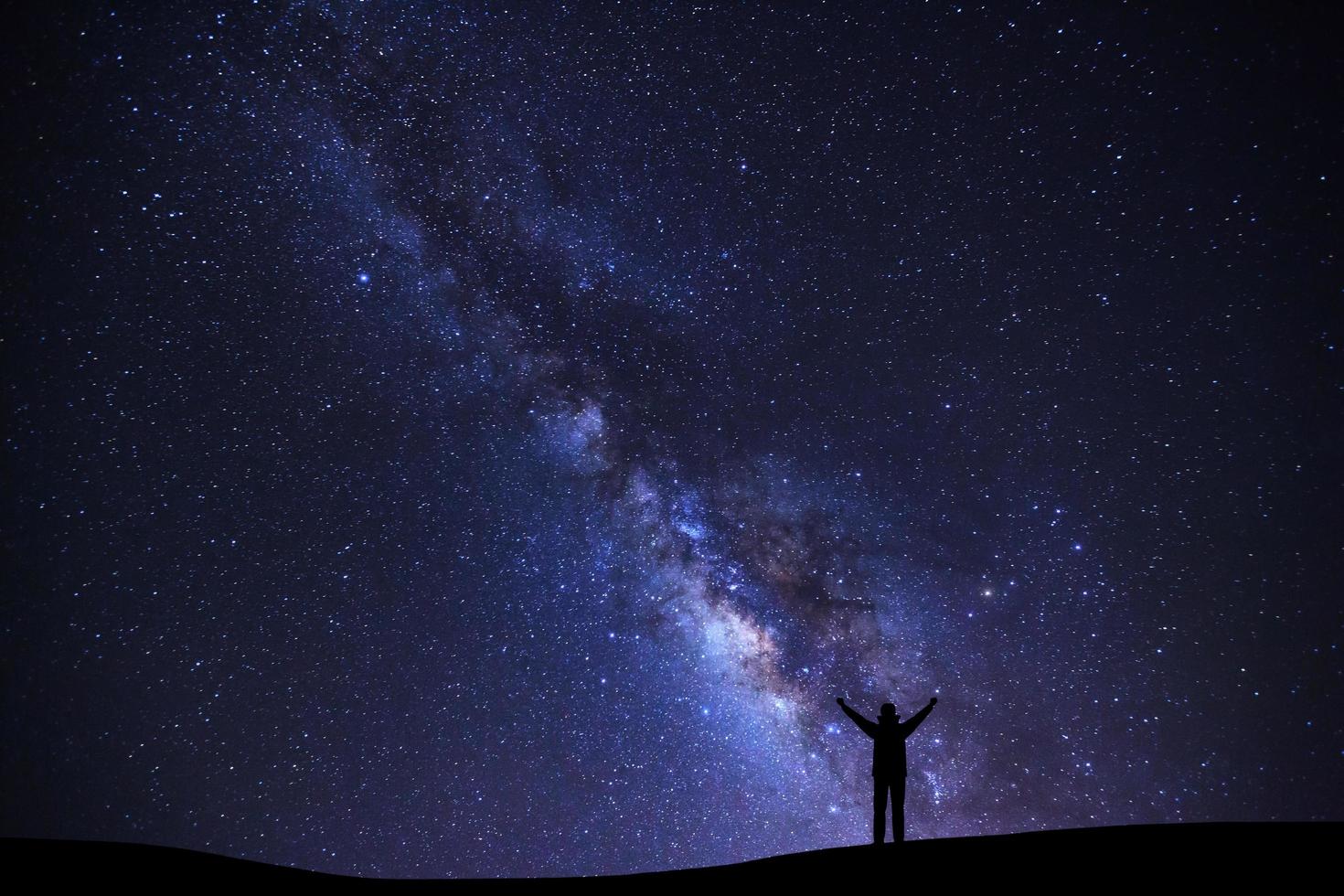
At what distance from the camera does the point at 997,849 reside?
4.66 m

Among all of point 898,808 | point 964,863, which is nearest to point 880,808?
point 898,808

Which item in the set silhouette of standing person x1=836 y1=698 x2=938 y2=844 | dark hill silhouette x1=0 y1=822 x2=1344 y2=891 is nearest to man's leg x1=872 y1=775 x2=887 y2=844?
silhouette of standing person x1=836 y1=698 x2=938 y2=844

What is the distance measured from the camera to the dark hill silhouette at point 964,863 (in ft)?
13.4

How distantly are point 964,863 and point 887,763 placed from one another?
6.50 feet

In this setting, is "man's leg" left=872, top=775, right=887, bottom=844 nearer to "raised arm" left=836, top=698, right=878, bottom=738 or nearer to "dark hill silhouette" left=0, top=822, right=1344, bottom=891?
"raised arm" left=836, top=698, right=878, bottom=738

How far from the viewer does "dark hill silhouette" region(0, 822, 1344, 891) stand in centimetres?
409

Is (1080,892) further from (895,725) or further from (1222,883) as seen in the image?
(895,725)

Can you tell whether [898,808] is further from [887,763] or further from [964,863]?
[964,863]

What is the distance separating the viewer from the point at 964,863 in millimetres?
4477

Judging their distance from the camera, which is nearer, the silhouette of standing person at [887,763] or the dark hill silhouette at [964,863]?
the dark hill silhouette at [964,863]

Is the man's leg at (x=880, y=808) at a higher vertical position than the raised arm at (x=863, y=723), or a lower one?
lower

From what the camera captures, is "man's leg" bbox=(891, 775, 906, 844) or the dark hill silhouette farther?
"man's leg" bbox=(891, 775, 906, 844)

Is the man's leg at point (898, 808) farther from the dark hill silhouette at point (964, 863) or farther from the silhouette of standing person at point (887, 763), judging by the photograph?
the dark hill silhouette at point (964, 863)

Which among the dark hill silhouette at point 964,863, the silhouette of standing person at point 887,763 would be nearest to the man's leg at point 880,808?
the silhouette of standing person at point 887,763
